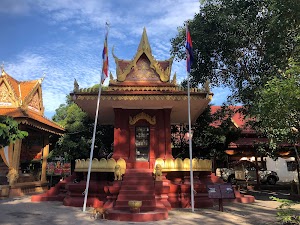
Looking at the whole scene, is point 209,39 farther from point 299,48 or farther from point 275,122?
point 275,122

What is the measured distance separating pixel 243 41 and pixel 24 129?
16180 mm

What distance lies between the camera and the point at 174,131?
77.6 feet

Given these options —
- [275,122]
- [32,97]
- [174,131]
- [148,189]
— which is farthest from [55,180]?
[275,122]

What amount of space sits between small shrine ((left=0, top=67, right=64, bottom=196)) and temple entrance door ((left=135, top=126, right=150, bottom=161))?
7.75m

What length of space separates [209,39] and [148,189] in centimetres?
1125

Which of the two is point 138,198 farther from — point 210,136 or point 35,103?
point 35,103

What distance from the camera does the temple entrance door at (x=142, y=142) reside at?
593 inches

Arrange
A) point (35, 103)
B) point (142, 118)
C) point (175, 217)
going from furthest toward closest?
point (35, 103) → point (142, 118) → point (175, 217)

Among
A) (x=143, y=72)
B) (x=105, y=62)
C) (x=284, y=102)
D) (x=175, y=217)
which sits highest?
(x=143, y=72)

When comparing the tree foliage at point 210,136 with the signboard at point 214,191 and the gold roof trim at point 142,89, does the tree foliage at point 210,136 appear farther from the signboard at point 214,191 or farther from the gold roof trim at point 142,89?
the signboard at point 214,191

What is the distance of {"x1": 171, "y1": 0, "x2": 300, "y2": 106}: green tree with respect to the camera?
15336 millimetres

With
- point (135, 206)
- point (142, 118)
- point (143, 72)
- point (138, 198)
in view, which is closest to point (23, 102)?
point (143, 72)

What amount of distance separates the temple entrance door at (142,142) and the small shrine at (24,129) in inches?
305

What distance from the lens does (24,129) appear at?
19844mm
